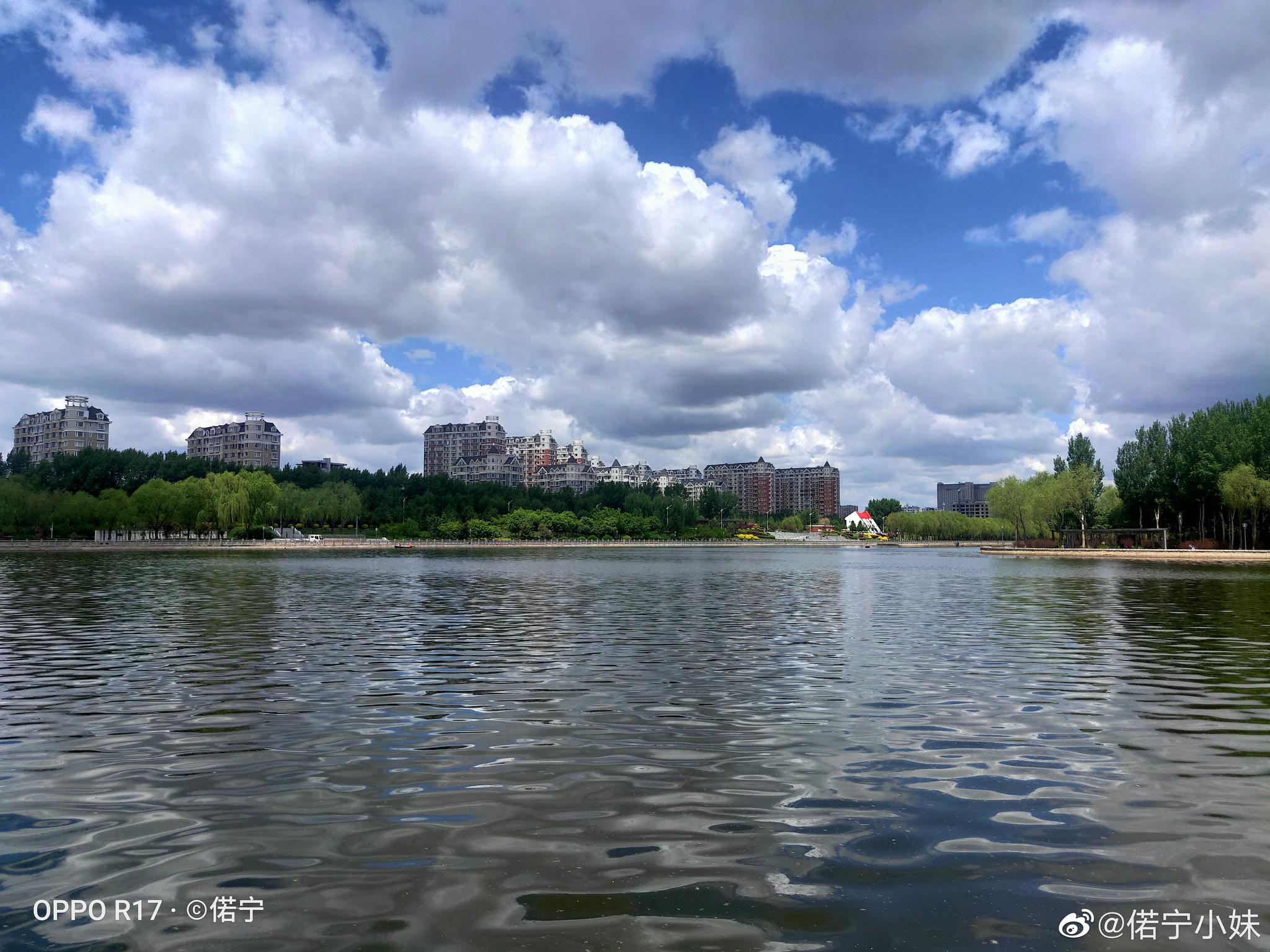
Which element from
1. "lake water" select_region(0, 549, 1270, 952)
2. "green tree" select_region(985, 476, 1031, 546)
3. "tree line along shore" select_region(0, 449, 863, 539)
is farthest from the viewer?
"green tree" select_region(985, 476, 1031, 546)

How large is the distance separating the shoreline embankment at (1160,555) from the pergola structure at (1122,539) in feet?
20.1

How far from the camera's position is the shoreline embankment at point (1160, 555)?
89.8 m

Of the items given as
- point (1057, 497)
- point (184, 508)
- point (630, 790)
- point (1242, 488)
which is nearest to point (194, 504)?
point (184, 508)

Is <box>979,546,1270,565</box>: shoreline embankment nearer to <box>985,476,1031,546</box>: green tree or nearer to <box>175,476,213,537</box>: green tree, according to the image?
<box>985,476,1031,546</box>: green tree

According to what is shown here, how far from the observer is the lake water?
6.15m

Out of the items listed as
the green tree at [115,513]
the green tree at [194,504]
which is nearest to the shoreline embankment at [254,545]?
the green tree at [115,513]

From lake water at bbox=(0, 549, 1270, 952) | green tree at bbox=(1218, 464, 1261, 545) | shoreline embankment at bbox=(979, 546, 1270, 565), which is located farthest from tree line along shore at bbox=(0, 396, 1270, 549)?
lake water at bbox=(0, 549, 1270, 952)

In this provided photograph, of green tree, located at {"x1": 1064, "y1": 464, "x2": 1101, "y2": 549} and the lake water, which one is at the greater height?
green tree, located at {"x1": 1064, "y1": 464, "x2": 1101, "y2": 549}

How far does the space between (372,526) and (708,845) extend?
7978 inches

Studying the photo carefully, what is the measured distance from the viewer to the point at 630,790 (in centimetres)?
923

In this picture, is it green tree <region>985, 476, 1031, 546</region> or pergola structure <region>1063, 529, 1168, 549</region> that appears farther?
green tree <region>985, 476, 1031, 546</region>

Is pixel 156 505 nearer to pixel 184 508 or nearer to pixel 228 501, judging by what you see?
pixel 184 508

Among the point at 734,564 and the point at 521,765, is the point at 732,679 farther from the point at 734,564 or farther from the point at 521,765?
the point at 734,564

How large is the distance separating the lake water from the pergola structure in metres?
109
